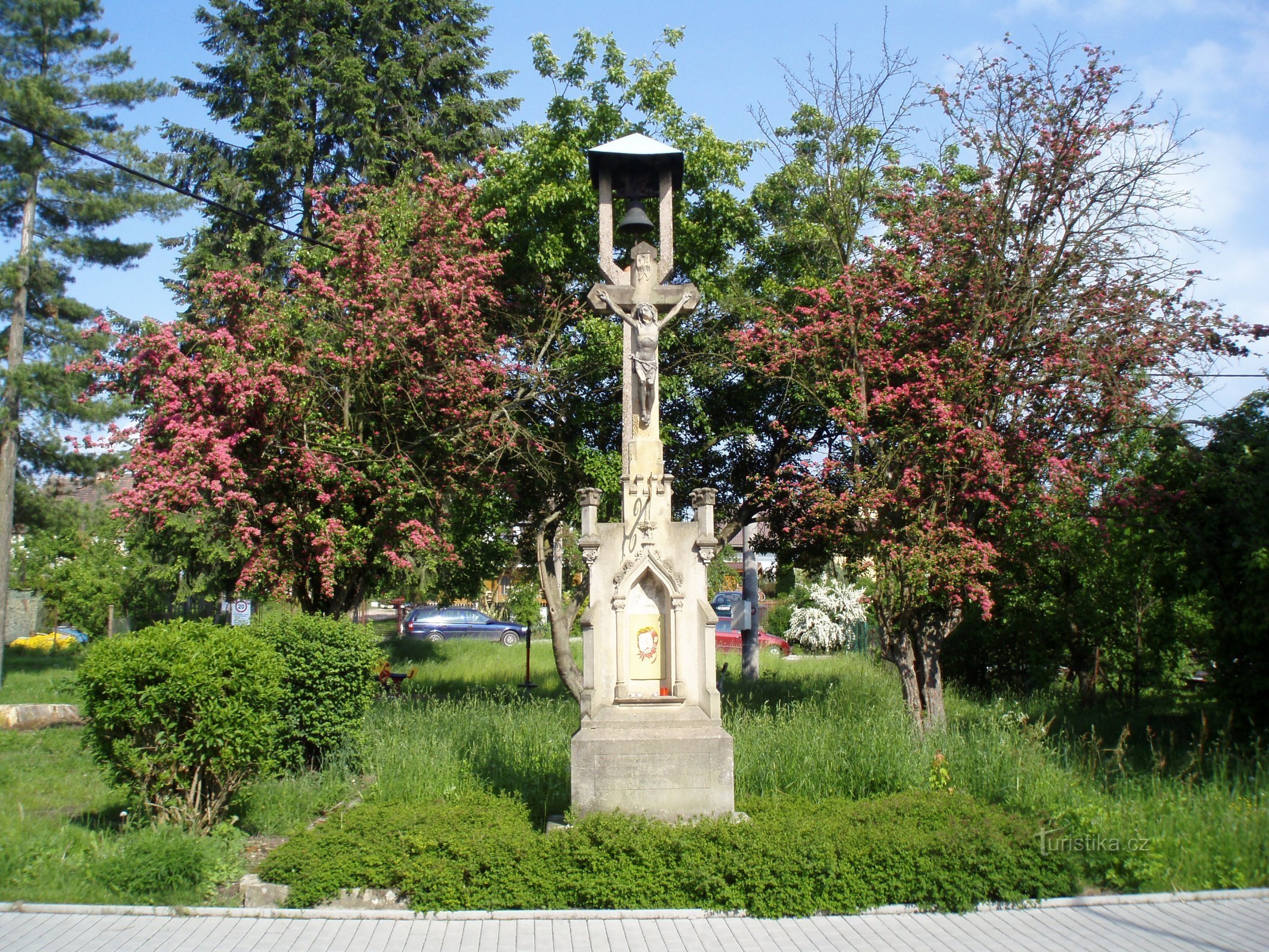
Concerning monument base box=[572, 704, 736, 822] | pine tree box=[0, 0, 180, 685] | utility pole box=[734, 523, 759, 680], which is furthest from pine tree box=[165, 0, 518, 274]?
A: monument base box=[572, 704, 736, 822]

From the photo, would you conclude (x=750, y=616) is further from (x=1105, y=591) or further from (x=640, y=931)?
(x=640, y=931)

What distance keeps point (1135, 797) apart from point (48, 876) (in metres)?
8.35

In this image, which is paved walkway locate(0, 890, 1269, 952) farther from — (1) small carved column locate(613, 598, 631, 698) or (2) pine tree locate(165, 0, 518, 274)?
(2) pine tree locate(165, 0, 518, 274)

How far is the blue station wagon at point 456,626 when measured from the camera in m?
33.0

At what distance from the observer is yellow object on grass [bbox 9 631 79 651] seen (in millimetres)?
27828

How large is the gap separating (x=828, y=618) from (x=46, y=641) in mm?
25467

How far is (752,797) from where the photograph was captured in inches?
301

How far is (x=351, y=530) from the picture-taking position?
11.1 meters

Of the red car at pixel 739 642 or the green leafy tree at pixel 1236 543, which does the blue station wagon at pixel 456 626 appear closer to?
the red car at pixel 739 642

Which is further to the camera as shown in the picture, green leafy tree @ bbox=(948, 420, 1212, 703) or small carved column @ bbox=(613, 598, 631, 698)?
green leafy tree @ bbox=(948, 420, 1212, 703)

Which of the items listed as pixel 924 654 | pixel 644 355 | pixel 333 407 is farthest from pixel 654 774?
pixel 333 407

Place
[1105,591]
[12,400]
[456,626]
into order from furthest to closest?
[456,626]
[12,400]
[1105,591]

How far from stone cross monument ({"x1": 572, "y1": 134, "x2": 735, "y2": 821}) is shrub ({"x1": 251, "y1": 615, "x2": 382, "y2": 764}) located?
3136mm

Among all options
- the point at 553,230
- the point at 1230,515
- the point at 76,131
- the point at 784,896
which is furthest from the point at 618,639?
the point at 76,131
